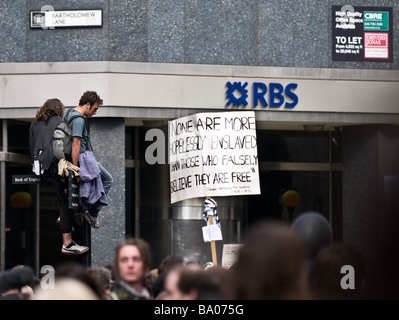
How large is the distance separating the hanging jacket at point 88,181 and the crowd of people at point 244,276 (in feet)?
12.8

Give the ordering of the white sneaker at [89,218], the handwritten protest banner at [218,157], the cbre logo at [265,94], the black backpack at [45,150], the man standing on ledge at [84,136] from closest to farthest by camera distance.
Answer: the man standing on ledge at [84,136] → the black backpack at [45,150] → the white sneaker at [89,218] → the handwritten protest banner at [218,157] → the cbre logo at [265,94]

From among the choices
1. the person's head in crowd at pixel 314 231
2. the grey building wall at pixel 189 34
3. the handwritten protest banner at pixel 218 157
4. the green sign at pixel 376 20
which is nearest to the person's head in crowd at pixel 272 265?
the person's head in crowd at pixel 314 231

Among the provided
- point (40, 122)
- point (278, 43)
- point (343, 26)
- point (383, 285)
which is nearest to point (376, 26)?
point (343, 26)

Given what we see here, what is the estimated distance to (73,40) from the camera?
44.9 feet

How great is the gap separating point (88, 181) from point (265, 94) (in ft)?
14.3

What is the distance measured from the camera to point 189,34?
45.8ft

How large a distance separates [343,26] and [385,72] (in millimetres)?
900

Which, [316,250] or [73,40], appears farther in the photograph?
[73,40]

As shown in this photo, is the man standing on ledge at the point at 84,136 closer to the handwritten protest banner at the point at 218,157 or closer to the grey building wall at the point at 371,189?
the handwritten protest banner at the point at 218,157

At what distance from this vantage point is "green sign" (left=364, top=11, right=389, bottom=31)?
47.4 feet

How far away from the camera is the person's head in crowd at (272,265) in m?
3.45

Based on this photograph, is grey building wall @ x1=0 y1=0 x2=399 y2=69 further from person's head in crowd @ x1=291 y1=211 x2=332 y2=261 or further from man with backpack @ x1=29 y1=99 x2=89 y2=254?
person's head in crowd @ x1=291 y1=211 x2=332 y2=261

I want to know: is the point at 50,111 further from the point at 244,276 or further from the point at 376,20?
the point at 244,276

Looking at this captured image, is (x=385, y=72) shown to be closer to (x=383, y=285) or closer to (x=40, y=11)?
(x=40, y=11)
